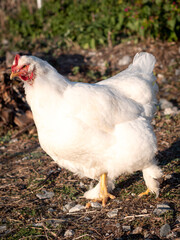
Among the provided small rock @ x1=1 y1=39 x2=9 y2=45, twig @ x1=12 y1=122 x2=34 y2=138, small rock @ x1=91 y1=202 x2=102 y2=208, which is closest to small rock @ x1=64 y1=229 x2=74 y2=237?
small rock @ x1=91 y1=202 x2=102 y2=208

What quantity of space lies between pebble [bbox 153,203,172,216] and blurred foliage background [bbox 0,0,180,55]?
18.0 ft

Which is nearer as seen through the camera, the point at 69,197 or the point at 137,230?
the point at 137,230

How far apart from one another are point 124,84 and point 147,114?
1.58 ft

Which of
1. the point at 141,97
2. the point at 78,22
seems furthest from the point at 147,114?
the point at 78,22

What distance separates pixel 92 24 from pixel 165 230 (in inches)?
275

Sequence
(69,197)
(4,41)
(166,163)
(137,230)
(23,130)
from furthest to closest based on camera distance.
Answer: (4,41)
(23,130)
(166,163)
(69,197)
(137,230)

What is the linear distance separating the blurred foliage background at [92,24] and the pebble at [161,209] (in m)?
5.48

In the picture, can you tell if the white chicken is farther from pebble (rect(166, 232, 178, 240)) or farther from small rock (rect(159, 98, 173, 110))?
small rock (rect(159, 98, 173, 110))

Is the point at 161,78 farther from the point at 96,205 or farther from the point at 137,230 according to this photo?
the point at 137,230

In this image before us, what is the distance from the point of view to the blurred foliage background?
766 centimetres

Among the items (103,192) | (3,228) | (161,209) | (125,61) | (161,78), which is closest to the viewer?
(161,209)

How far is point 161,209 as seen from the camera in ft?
10.3

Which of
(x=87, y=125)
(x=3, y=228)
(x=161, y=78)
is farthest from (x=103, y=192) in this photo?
(x=161, y=78)

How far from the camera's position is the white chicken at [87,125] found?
10.2 feet
